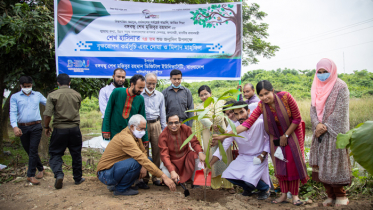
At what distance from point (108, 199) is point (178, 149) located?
3.72ft

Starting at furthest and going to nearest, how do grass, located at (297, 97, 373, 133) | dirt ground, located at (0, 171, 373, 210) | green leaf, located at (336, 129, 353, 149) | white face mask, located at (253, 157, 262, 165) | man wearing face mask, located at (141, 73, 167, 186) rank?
grass, located at (297, 97, 373, 133) → man wearing face mask, located at (141, 73, 167, 186) → white face mask, located at (253, 157, 262, 165) → dirt ground, located at (0, 171, 373, 210) → green leaf, located at (336, 129, 353, 149)

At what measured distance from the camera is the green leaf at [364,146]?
1.71 m

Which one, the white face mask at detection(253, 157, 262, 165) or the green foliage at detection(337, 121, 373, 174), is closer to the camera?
the green foliage at detection(337, 121, 373, 174)

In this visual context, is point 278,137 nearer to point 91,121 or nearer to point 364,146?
point 364,146

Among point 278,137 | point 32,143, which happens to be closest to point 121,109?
point 32,143

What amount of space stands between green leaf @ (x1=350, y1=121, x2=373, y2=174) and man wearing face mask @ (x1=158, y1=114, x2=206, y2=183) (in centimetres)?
206

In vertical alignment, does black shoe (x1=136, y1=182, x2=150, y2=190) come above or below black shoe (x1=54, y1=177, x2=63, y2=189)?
below

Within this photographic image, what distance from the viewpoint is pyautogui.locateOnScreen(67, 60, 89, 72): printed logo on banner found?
179 inches

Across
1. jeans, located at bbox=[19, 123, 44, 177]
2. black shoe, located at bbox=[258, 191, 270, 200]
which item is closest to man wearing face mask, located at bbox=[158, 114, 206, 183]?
black shoe, located at bbox=[258, 191, 270, 200]

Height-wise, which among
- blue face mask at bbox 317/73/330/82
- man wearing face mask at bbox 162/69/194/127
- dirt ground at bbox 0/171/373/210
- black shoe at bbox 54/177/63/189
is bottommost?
dirt ground at bbox 0/171/373/210

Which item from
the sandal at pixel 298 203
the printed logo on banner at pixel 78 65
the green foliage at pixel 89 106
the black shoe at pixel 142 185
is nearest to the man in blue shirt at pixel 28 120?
the printed logo on banner at pixel 78 65

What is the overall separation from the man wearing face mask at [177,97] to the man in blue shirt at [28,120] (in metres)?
1.99

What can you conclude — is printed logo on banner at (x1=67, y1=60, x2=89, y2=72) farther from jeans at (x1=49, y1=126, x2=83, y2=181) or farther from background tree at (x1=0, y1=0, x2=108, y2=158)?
jeans at (x1=49, y1=126, x2=83, y2=181)

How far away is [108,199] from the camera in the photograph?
Result: 10.1 ft
